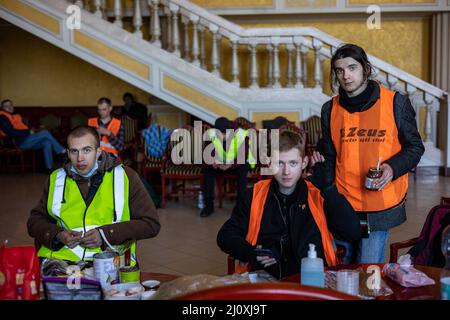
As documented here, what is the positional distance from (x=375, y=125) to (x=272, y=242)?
2.56 ft

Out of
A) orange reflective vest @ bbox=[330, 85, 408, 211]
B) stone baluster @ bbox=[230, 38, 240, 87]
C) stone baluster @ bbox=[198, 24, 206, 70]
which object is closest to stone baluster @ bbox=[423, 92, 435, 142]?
stone baluster @ bbox=[230, 38, 240, 87]

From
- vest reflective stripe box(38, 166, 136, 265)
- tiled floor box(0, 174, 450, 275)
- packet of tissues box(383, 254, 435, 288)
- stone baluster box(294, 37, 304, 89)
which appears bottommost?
tiled floor box(0, 174, 450, 275)

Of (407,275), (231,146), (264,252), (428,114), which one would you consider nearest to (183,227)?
(231,146)

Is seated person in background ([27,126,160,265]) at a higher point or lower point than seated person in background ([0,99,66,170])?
lower

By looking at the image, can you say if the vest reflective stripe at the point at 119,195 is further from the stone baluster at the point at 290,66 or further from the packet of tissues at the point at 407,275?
the stone baluster at the point at 290,66

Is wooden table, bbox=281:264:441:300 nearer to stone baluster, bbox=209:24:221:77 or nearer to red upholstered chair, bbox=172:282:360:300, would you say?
red upholstered chair, bbox=172:282:360:300

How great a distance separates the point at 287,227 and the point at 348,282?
24.9 inches

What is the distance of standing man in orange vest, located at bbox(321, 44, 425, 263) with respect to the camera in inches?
120

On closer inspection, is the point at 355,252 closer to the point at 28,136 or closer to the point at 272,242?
the point at 272,242

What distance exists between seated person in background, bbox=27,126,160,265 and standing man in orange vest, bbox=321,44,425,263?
1020 mm

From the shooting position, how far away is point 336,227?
2773 millimetres

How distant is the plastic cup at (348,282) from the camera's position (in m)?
2.19

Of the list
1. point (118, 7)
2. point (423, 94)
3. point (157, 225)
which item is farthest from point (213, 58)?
point (157, 225)

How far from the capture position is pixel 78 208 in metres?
3.07
